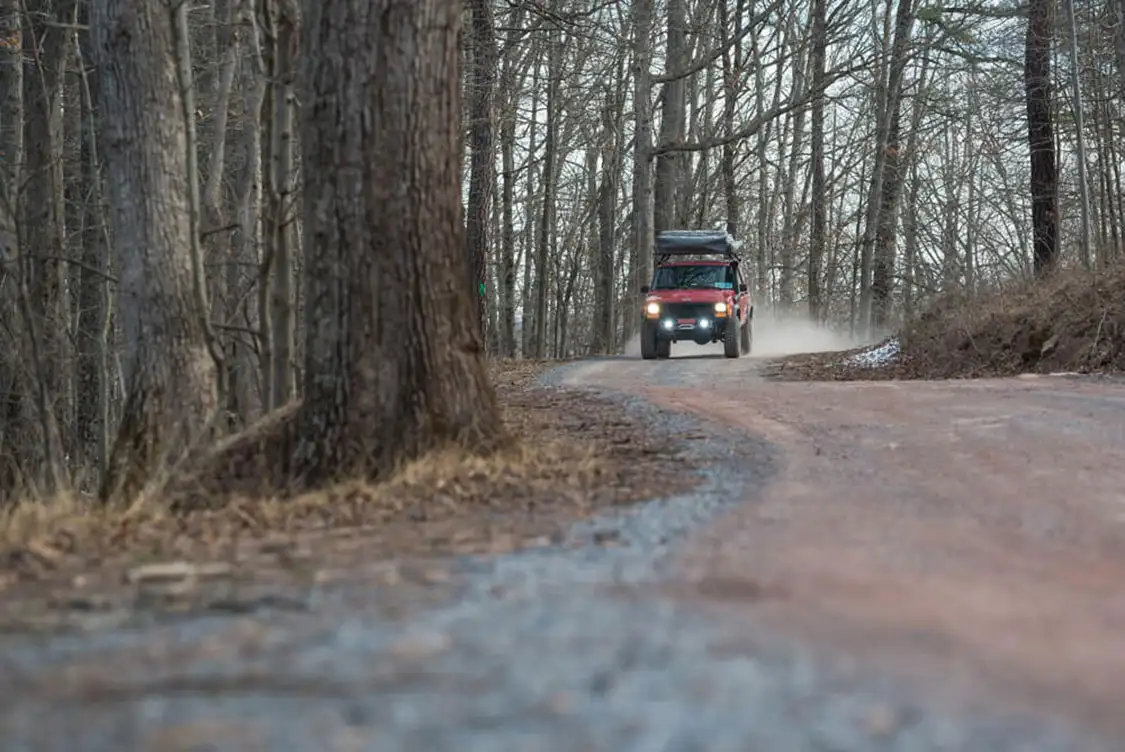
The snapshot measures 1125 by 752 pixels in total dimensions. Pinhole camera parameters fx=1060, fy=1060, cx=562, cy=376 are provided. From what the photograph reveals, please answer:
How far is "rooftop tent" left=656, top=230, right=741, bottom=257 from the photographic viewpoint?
2216 centimetres

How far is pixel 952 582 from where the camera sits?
11.0 ft

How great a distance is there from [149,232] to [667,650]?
6.62 m

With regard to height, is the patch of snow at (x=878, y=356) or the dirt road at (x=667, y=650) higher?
the patch of snow at (x=878, y=356)

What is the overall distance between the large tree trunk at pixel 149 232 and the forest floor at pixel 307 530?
9.33 feet

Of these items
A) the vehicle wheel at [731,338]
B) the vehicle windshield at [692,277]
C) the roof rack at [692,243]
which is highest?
the roof rack at [692,243]

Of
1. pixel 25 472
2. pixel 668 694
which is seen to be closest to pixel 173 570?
pixel 668 694

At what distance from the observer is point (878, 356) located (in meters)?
17.7

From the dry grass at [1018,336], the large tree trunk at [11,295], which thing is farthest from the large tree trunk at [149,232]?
the dry grass at [1018,336]

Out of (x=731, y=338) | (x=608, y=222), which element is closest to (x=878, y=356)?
(x=731, y=338)

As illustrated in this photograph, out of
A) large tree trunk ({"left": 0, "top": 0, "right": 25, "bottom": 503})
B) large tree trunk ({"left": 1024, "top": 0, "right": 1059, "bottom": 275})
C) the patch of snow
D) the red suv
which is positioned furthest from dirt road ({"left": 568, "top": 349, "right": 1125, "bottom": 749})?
the red suv

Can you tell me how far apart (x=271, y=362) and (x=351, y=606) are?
254 inches

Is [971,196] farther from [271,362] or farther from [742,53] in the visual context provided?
[271,362]

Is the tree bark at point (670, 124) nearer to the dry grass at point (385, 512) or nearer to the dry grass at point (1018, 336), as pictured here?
the dry grass at point (1018, 336)

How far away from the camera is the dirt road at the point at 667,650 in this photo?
2.16 m
